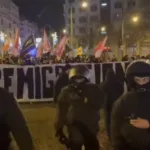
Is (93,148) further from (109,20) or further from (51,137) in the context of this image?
(109,20)

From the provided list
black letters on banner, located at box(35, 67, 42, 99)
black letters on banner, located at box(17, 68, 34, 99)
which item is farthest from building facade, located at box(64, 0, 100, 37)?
black letters on banner, located at box(17, 68, 34, 99)

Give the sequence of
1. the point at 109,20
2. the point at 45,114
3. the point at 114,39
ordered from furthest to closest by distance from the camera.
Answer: the point at 109,20
the point at 114,39
the point at 45,114

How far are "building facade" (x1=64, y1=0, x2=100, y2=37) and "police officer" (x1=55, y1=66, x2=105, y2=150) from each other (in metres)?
90.6

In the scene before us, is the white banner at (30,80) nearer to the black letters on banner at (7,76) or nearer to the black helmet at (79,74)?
the black letters on banner at (7,76)

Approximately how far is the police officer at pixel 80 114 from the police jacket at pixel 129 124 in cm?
125

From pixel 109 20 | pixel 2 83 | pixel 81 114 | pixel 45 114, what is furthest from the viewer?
pixel 109 20

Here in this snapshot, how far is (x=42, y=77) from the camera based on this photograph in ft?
48.3

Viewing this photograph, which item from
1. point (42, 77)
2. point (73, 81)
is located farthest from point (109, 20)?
point (73, 81)

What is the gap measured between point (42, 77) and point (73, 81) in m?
9.71

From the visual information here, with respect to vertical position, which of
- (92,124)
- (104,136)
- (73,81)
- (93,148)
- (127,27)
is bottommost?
(104,136)

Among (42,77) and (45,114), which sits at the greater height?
(42,77)

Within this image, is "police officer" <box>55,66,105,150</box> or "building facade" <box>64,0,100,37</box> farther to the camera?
"building facade" <box>64,0,100,37</box>

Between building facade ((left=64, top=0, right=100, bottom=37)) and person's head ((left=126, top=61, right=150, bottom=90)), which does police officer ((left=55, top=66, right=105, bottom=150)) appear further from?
building facade ((left=64, top=0, right=100, bottom=37))

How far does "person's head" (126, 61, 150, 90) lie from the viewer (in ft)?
12.2
